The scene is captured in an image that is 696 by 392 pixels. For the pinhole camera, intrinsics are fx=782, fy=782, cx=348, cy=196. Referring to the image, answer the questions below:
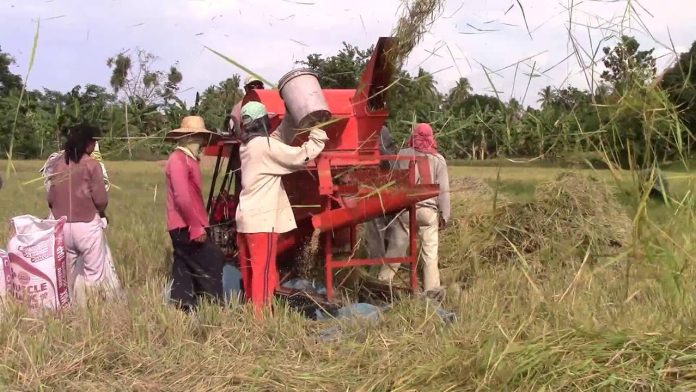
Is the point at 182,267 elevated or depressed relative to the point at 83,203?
depressed

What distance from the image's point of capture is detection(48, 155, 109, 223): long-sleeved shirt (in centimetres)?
580

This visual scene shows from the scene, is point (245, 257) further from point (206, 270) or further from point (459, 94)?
point (459, 94)

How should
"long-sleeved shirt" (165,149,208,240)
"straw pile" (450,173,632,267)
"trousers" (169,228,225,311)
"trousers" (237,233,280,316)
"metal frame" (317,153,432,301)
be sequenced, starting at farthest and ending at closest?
"straw pile" (450,173,632,267), "trousers" (169,228,225,311), "long-sleeved shirt" (165,149,208,240), "trousers" (237,233,280,316), "metal frame" (317,153,432,301)

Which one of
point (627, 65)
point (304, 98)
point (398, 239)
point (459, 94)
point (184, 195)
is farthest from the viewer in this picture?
point (398, 239)

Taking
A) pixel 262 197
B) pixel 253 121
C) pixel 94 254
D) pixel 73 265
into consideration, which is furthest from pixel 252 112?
pixel 73 265

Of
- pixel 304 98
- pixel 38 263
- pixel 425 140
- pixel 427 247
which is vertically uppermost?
pixel 304 98

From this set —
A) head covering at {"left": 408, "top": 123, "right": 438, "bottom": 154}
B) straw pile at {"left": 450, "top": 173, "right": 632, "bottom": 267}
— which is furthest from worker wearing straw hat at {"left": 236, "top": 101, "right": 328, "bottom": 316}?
straw pile at {"left": 450, "top": 173, "right": 632, "bottom": 267}

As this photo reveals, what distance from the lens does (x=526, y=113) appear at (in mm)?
3844

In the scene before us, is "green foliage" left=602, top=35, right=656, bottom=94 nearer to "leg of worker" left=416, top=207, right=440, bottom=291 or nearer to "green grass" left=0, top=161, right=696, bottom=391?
"green grass" left=0, top=161, right=696, bottom=391

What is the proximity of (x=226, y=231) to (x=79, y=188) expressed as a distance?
→ 1219 mm

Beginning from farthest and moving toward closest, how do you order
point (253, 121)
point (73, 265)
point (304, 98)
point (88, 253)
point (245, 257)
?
point (73, 265), point (88, 253), point (245, 257), point (253, 121), point (304, 98)

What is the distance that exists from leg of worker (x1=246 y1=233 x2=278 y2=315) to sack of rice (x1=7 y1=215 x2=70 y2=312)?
1.34 metres

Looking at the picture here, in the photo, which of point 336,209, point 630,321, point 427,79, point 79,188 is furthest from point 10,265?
point 630,321

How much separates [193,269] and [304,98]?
162 centimetres
